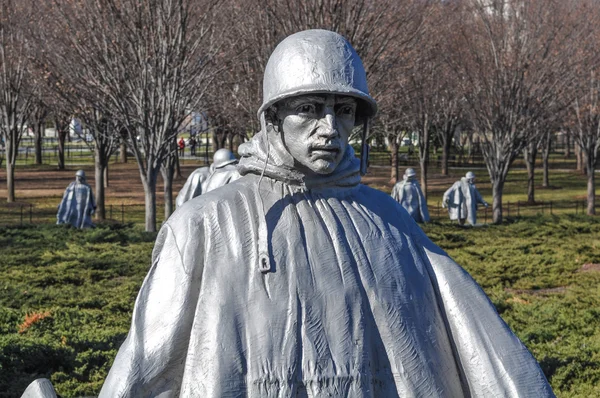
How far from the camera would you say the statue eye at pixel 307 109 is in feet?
11.0

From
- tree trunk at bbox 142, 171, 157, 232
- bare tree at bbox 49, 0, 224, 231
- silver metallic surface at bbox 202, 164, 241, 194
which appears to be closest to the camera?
silver metallic surface at bbox 202, 164, 241, 194

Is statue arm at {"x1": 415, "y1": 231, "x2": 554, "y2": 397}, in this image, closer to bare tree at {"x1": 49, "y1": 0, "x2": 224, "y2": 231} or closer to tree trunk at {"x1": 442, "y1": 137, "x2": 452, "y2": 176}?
bare tree at {"x1": 49, "y1": 0, "x2": 224, "y2": 231}

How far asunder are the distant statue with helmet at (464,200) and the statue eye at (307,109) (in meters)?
25.9

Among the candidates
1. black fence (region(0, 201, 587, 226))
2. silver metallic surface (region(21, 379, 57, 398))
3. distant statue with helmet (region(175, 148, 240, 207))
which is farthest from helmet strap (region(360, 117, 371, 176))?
black fence (region(0, 201, 587, 226))

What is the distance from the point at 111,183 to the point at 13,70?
444 inches

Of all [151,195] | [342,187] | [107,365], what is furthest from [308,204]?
[151,195]

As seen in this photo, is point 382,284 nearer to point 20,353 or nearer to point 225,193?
point 225,193

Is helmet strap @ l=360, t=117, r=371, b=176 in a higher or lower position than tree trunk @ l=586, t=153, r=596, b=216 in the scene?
higher

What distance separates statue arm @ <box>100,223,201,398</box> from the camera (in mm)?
3078

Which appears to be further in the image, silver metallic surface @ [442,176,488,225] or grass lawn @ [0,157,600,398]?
silver metallic surface @ [442,176,488,225]

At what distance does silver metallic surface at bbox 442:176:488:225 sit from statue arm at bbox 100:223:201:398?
85.8 feet

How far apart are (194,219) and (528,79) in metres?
26.3

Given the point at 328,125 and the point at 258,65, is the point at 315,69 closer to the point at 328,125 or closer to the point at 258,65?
the point at 328,125

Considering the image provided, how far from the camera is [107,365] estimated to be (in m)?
10.8
